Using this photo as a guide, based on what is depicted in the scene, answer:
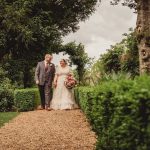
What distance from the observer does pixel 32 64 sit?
1346 inches

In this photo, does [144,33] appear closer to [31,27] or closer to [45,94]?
[45,94]

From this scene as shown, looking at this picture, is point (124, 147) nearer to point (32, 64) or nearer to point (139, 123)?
point (139, 123)

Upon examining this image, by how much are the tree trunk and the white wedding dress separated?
4023mm

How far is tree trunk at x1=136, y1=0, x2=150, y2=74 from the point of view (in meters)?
19.3

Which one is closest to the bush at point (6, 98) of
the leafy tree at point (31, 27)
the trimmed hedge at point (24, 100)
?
the trimmed hedge at point (24, 100)

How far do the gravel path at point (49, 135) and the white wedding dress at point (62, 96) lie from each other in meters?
5.04

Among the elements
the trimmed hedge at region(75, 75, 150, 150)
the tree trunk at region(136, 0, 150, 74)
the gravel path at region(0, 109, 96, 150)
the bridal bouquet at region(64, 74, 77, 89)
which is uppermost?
the tree trunk at region(136, 0, 150, 74)

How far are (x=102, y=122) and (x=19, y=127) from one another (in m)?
7.03

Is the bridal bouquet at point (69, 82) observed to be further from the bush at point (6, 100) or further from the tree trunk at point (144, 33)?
the tree trunk at point (144, 33)

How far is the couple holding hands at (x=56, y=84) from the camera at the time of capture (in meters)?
21.9

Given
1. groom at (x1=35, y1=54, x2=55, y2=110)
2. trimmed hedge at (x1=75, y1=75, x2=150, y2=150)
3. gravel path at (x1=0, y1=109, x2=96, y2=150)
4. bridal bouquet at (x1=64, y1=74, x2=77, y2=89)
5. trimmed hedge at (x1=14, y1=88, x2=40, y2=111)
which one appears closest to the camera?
trimmed hedge at (x1=75, y1=75, x2=150, y2=150)

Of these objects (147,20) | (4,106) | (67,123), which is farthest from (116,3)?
(67,123)

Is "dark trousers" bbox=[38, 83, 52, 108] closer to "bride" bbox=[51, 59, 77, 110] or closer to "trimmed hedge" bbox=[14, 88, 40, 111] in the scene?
"bride" bbox=[51, 59, 77, 110]

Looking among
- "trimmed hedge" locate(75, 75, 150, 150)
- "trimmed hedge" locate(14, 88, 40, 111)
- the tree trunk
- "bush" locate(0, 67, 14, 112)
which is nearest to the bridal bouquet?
"trimmed hedge" locate(14, 88, 40, 111)
